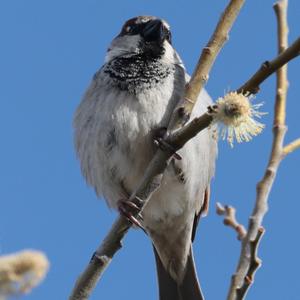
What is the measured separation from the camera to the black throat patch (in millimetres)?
3693

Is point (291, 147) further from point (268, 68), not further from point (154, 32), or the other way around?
point (154, 32)

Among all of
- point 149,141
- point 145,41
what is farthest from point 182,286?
point 145,41

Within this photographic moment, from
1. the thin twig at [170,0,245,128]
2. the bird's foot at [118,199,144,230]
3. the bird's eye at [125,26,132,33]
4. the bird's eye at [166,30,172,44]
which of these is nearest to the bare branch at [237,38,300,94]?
the thin twig at [170,0,245,128]

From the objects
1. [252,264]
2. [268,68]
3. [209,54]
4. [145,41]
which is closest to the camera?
[252,264]

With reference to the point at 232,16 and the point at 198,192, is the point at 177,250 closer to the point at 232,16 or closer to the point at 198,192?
the point at 198,192

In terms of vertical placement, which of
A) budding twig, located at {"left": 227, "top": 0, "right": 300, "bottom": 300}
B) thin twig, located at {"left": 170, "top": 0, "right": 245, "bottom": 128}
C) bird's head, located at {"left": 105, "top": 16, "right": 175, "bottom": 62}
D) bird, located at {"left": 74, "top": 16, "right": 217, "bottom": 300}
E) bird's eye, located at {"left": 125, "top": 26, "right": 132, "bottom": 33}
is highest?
bird's eye, located at {"left": 125, "top": 26, "right": 132, "bottom": 33}

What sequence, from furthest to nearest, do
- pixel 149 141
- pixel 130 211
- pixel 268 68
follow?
pixel 149 141 → pixel 130 211 → pixel 268 68

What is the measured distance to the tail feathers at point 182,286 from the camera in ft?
14.1

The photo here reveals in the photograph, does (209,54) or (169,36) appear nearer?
(209,54)

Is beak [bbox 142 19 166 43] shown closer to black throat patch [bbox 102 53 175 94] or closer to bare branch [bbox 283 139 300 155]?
black throat patch [bbox 102 53 175 94]

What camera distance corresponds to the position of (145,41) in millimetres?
4125

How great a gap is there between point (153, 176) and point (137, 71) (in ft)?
5.79

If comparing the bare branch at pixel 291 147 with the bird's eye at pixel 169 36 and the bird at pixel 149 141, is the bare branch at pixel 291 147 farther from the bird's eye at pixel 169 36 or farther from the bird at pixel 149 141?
the bird's eye at pixel 169 36

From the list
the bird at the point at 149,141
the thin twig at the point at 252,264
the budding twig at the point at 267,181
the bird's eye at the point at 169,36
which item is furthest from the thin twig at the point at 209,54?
the bird's eye at the point at 169,36
